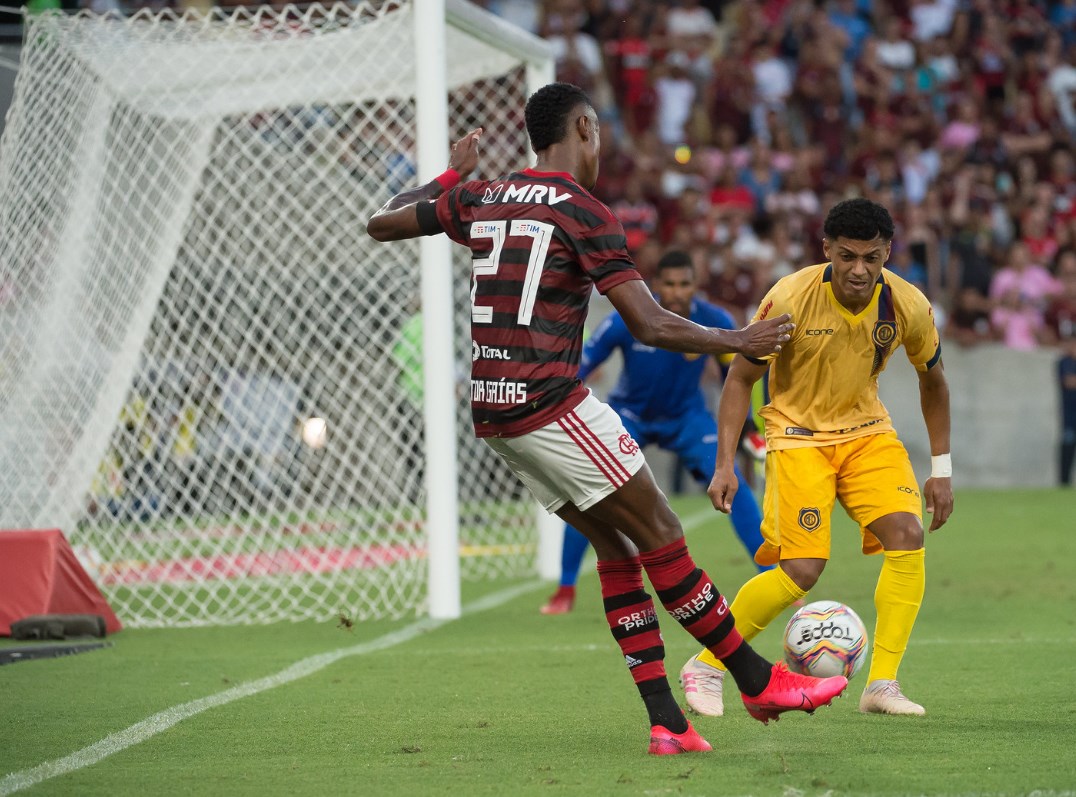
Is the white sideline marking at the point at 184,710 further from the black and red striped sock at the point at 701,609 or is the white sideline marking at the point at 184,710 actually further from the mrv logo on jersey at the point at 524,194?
the mrv logo on jersey at the point at 524,194

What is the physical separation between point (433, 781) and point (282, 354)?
6.08 metres

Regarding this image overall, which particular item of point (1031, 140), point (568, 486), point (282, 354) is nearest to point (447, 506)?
point (282, 354)

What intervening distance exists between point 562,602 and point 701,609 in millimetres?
4397

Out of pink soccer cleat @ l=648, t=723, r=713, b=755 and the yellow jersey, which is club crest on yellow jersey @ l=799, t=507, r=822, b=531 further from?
pink soccer cleat @ l=648, t=723, r=713, b=755

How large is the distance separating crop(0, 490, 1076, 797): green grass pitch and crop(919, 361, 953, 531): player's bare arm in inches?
29.8

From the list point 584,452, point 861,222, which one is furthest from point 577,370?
point 861,222

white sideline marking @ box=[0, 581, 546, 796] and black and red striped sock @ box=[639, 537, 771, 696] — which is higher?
black and red striped sock @ box=[639, 537, 771, 696]

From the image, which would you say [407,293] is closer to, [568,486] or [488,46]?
[488,46]

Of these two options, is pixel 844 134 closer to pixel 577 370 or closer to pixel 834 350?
pixel 834 350

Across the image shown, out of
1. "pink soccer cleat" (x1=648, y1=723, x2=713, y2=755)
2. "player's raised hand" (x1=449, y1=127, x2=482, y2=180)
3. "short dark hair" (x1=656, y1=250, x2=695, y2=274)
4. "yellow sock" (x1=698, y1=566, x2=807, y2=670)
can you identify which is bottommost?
"pink soccer cleat" (x1=648, y1=723, x2=713, y2=755)

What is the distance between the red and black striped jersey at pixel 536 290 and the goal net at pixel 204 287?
4.58m

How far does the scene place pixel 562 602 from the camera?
9.39 metres

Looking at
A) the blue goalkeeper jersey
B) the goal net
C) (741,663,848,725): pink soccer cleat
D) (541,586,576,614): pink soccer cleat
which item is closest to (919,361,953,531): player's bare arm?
(741,663,848,725): pink soccer cleat

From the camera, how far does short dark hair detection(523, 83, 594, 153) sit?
198 inches
